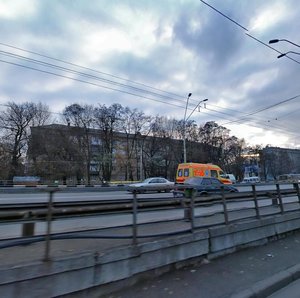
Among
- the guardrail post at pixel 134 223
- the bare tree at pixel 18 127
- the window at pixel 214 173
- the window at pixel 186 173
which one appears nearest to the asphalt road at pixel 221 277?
the guardrail post at pixel 134 223

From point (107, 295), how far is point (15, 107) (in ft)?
197

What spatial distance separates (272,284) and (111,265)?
2640mm

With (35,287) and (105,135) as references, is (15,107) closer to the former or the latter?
(105,135)

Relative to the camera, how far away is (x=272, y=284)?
533cm

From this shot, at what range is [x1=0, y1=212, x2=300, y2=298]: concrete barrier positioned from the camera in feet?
12.5

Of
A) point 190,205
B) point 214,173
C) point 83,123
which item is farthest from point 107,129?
point 190,205

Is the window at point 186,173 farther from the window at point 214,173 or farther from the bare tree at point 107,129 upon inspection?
the bare tree at point 107,129

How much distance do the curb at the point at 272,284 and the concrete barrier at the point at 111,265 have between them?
129 centimetres

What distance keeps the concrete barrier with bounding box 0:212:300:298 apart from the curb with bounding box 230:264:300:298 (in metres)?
1.29

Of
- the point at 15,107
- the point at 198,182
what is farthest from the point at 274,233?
the point at 15,107

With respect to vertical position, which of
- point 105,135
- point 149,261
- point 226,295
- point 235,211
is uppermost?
point 105,135

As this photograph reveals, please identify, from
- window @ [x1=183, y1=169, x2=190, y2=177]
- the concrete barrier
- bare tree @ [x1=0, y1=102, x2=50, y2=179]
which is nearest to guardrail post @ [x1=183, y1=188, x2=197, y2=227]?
the concrete barrier

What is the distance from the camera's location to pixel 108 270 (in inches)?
183

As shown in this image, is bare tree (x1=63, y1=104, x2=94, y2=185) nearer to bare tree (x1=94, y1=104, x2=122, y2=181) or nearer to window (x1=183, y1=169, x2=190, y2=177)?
bare tree (x1=94, y1=104, x2=122, y2=181)
